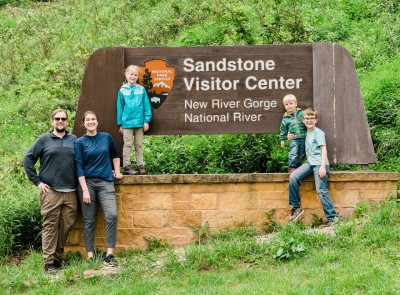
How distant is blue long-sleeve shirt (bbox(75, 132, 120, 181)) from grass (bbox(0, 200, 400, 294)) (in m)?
0.99

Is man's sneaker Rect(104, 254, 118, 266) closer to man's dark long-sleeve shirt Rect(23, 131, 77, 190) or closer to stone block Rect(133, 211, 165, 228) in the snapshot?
stone block Rect(133, 211, 165, 228)

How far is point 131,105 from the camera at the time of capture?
7387mm

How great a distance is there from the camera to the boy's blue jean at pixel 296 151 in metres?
7.31

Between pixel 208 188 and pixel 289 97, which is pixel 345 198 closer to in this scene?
pixel 289 97

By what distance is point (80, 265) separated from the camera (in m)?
6.71

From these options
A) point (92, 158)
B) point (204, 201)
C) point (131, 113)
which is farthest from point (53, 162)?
point (204, 201)

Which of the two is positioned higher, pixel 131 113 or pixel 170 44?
pixel 170 44

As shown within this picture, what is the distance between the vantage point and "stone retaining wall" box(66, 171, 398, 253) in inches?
284

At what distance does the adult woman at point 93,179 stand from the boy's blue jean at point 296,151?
7.16ft

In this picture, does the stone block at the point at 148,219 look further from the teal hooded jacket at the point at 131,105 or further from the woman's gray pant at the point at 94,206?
the teal hooded jacket at the point at 131,105

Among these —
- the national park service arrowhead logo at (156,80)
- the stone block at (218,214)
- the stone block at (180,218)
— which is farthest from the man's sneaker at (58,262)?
the national park service arrowhead logo at (156,80)

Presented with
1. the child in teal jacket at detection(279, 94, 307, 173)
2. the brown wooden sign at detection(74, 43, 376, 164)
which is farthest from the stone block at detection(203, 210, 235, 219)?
the brown wooden sign at detection(74, 43, 376, 164)

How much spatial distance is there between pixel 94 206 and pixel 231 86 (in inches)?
89.8

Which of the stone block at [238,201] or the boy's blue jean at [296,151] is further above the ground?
the boy's blue jean at [296,151]
